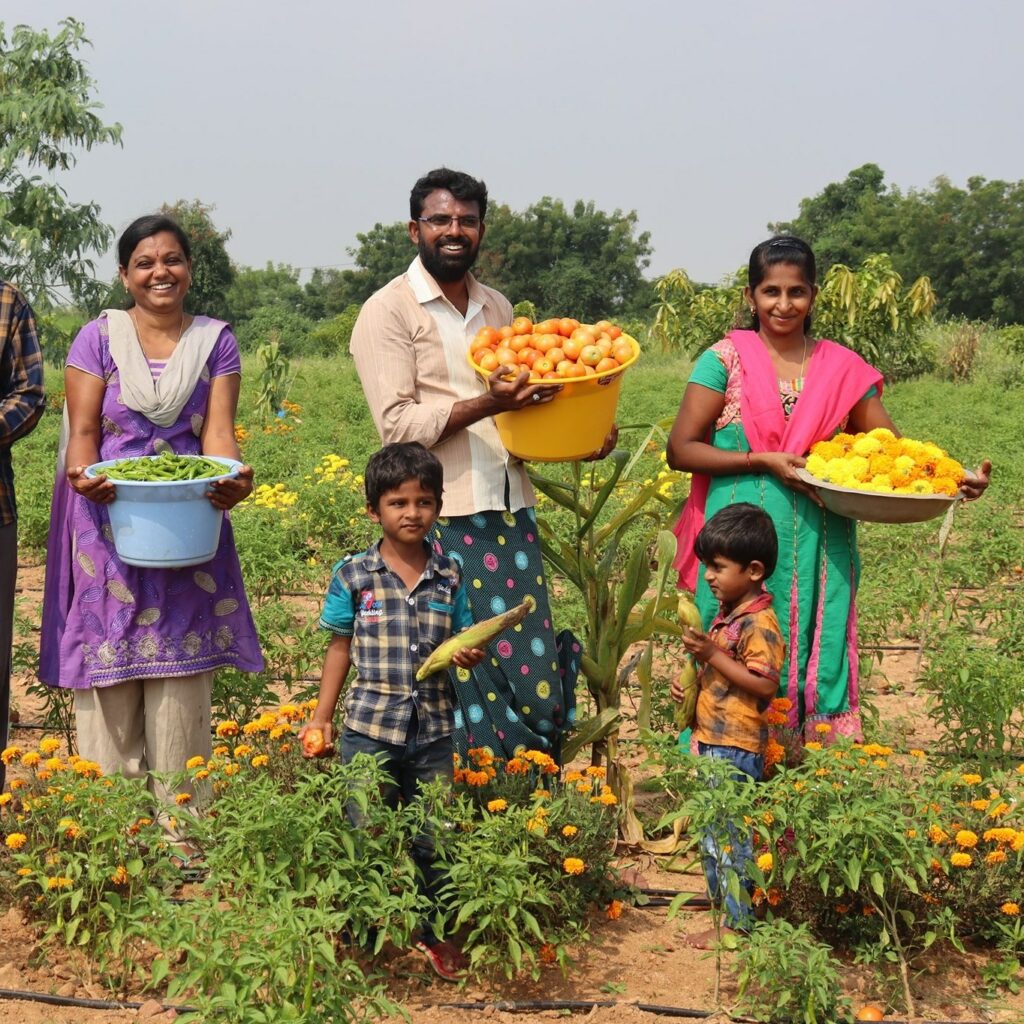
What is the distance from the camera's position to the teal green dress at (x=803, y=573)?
3.19m

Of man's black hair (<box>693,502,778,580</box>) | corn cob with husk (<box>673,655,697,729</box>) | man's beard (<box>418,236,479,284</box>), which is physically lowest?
corn cob with husk (<box>673,655,697,729</box>)

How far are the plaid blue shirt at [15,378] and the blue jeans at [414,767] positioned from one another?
1167mm

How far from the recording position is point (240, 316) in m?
45.1

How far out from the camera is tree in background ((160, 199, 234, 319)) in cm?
2934

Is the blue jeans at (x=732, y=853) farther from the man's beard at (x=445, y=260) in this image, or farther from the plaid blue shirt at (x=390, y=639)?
the man's beard at (x=445, y=260)

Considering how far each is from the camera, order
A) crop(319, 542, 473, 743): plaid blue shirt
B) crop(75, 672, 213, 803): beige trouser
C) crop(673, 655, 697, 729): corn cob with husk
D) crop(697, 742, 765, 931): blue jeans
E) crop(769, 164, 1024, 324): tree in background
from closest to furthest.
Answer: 1. crop(697, 742, 765, 931): blue jeans
2. crop(319, 542, 473, 743): plaid blue shirt
3. crop(673, 655, 697, 729): corn cob with husk
4. crop(75, 672, 213, 803): beige trouser
5. crop(769, 164, 1024, 324): tree in background

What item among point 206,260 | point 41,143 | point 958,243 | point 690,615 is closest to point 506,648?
point 690,615

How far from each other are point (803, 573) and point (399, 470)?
1132 millimetres

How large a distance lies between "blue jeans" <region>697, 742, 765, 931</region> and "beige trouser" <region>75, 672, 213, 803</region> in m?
1.34

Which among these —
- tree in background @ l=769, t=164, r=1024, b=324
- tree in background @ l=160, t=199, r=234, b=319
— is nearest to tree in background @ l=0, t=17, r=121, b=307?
tree in background @ l=160, t=199, r=234, b=319

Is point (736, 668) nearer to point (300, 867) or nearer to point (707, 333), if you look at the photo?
point (300, 867)

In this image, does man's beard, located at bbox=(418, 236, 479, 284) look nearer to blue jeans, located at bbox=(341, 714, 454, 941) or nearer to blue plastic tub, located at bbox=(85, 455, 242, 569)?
blue plastic tub, located at bbox=(85, 455, 242, 569)

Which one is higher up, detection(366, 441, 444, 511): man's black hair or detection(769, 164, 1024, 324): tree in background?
detection(769, 164, 1024, 324): tree in background

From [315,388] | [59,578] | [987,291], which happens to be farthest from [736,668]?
[987,291]
